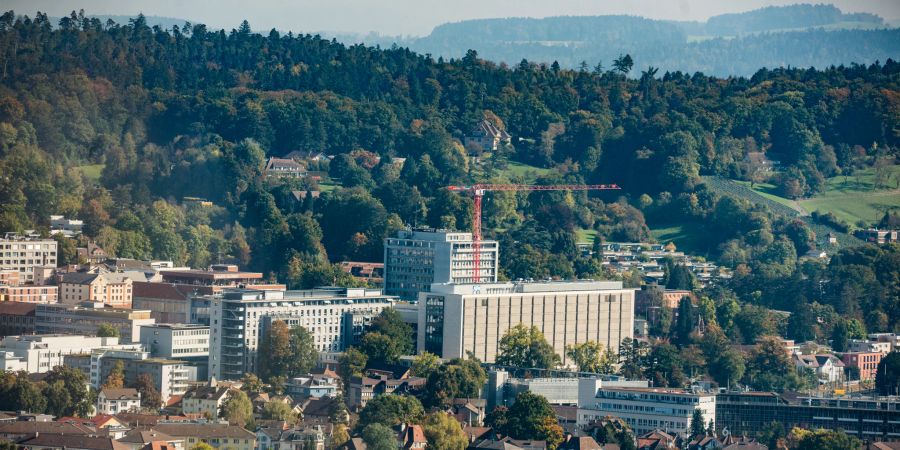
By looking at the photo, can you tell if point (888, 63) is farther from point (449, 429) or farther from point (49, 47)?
point (449, 429)

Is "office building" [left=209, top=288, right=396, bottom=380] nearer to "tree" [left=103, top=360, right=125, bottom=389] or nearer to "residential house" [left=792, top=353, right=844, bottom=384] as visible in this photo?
"tree" [left=103, top=360, right=125, bottom=389]

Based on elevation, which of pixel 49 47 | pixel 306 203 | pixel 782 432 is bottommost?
pixel 782 432

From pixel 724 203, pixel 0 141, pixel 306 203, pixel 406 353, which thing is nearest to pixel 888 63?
pixel 724 203

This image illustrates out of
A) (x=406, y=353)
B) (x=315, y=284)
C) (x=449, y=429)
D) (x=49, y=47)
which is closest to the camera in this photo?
(x=449, y=429)

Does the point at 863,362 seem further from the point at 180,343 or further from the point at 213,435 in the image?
the point at 213,435

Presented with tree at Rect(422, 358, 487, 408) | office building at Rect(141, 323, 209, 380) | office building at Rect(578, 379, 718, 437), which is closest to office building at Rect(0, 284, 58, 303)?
office building at Rect(141, 323, 209, 380)

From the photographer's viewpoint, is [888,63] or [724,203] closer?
[724,203]

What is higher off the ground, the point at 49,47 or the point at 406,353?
the point at 49,47
